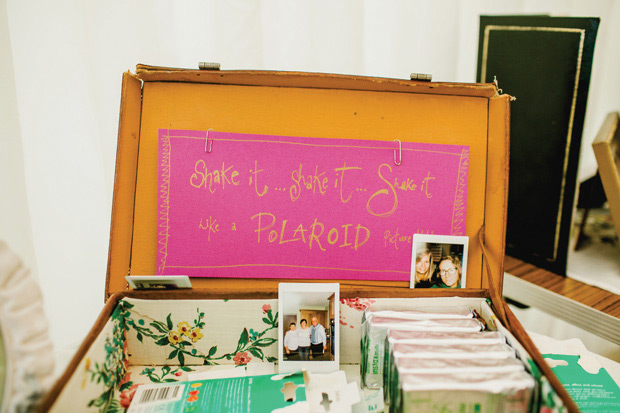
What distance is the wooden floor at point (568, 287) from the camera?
84 cm

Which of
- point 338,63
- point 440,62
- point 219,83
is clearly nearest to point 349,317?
point 219,83

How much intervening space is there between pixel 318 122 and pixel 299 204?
0.17 metres

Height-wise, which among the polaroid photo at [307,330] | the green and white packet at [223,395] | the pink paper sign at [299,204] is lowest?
the green and white packet at [223,395]

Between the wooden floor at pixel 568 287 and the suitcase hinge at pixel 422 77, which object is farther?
the wooden floor at pixel 568 287

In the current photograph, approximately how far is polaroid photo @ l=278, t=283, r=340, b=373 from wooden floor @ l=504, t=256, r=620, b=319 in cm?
54

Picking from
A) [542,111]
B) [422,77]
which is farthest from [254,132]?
[542,111]

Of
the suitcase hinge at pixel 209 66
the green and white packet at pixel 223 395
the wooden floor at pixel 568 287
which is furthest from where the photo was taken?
the wooden floor at pixel 568 287

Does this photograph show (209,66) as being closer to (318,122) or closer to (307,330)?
(318,122)

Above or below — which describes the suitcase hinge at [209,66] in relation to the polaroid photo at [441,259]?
above

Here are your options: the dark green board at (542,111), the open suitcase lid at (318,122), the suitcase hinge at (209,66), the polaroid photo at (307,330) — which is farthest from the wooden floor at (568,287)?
the suitcase hinge at (209,66)

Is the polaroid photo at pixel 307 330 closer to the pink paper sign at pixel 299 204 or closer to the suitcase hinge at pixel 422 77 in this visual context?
the pink paper sign at pixel 299 204

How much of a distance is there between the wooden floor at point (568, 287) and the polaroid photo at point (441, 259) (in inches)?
11.6

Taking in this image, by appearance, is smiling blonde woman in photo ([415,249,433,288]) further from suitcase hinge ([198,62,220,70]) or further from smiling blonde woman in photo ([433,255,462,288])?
suitcase hinge ([198,62,220,70])

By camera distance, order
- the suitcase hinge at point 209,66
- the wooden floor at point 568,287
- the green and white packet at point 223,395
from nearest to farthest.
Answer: the green and white packet at point 223,395, the suitcase hinge at point 209,66, the wooden floor at point 568,287
